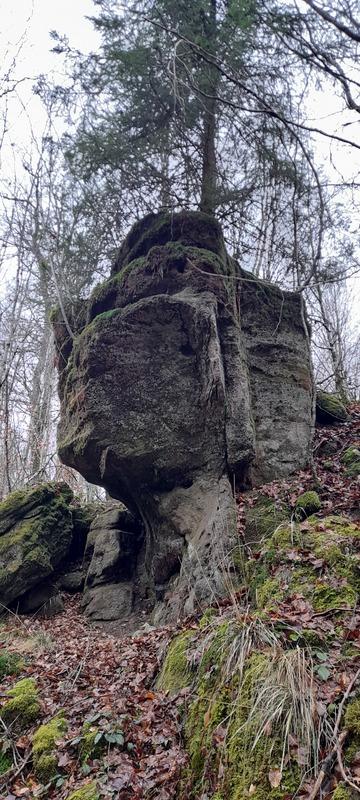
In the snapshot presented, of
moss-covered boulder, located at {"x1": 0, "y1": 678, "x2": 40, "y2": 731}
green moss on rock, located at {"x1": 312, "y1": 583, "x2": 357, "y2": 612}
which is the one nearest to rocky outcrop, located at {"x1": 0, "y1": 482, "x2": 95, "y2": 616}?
moss-covered boulder, located at {"x1": 0, "y1": 678, "x2": 40, "y2": 731}

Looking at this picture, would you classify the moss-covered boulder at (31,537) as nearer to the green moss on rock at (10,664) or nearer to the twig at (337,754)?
the green moss on rock at (10,664)

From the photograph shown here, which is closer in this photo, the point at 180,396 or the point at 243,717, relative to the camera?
the point at 243,717

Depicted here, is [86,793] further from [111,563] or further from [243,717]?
[111,563]

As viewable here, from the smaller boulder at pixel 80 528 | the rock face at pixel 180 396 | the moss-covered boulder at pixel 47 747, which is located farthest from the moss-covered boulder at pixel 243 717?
the smaller boulder at pixel 80 528

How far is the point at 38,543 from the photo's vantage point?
896 cm

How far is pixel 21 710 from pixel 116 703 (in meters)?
1.01

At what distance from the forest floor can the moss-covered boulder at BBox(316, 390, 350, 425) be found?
226 centimetres

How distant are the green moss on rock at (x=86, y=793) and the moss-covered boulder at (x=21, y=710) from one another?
124 centimetres

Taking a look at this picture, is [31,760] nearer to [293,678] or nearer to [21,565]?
[293,678]

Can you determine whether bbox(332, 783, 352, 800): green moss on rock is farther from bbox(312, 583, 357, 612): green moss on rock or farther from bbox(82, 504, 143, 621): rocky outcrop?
bbox(82, 504, 143, 621): rocky outcrop

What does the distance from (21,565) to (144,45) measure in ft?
30.2

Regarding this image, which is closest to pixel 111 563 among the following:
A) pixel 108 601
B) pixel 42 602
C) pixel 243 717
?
pixel 108 601

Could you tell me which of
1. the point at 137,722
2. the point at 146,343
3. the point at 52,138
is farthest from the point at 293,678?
the point at 52,138

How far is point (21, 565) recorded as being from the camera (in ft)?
27.7
